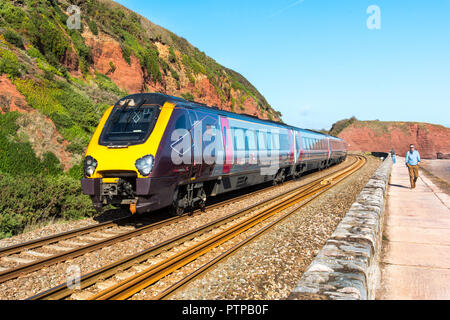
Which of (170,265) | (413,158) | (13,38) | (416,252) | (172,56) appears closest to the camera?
(170,265)

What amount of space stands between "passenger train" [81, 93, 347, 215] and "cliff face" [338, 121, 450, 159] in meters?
72.6

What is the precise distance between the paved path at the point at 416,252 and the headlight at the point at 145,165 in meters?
4.87

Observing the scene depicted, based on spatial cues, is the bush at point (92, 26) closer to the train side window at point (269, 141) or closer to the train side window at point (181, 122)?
the train side window at point (269, 141)

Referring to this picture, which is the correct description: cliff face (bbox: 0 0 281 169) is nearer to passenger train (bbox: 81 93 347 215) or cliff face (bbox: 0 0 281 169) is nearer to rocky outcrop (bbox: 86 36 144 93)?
rocky outcrop (bbox: 86 36 144 93)

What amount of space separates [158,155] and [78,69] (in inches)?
880

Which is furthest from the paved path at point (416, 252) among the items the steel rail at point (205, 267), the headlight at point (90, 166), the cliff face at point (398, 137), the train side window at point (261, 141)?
the cliff face at point (398, 137)

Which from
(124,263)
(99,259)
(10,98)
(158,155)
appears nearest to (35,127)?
(10,98)

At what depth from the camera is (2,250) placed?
5.90 m

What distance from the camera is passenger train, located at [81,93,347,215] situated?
7.25m

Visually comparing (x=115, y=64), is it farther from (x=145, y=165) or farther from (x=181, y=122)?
(x=145, y=165)

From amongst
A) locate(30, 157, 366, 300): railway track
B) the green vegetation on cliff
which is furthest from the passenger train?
the green vegetation on cliff

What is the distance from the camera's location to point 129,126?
26.0 ft

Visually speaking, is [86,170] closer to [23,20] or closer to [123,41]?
[23,20]
